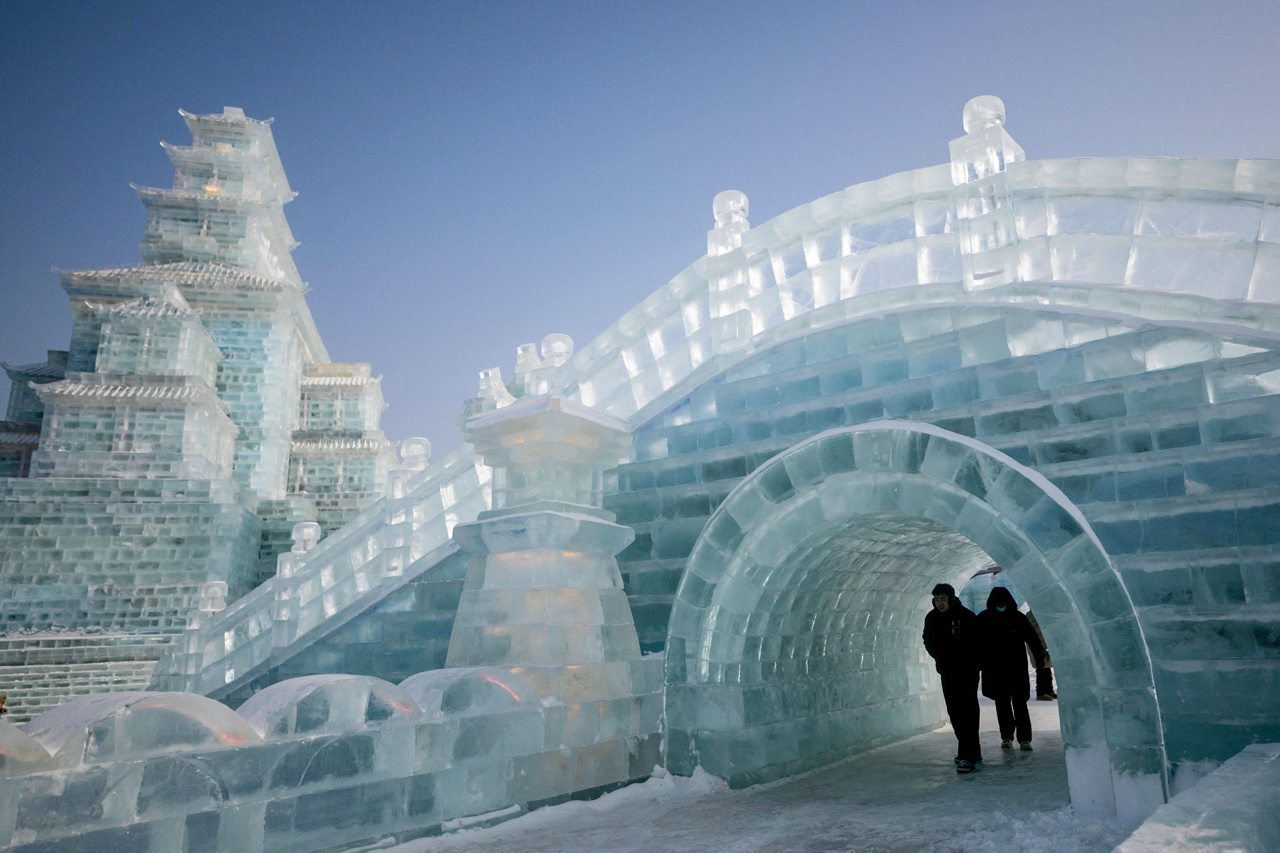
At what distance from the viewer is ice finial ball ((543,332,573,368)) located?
6336 mm

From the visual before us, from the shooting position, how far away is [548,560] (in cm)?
520

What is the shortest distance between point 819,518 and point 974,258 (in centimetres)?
200

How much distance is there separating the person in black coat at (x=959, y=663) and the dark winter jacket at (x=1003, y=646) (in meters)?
0.85

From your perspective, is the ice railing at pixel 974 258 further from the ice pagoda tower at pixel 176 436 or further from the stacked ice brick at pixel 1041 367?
the ice pagoda tower at pixel 176 436

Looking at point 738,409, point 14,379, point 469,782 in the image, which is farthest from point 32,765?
point 14,379

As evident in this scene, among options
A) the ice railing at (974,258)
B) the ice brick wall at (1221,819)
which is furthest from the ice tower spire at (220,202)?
the ice brick wall at (1221,819)

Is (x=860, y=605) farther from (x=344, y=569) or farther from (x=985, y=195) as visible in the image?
(x=344, y=569)

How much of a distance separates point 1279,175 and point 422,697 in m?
5.33

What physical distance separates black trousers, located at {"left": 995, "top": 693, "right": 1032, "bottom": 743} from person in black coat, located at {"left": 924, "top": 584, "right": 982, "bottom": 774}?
137 cm

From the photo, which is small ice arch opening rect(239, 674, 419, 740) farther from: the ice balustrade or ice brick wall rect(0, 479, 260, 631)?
ice brick wall rect(0, 479, 260, 631)

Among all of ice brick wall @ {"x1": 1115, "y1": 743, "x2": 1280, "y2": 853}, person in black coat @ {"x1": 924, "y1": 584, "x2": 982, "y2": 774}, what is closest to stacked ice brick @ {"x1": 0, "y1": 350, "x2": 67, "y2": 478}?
person in black coat @ {"x1": 924, "y1": 584, "x2": 982, "y2": 774}

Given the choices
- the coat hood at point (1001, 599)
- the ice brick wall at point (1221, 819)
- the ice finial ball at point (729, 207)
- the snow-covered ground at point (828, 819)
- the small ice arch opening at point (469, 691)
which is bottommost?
the snow-covered ground at point (828, 819)

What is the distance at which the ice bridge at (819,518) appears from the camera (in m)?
3.85

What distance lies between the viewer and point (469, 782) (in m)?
4.21
